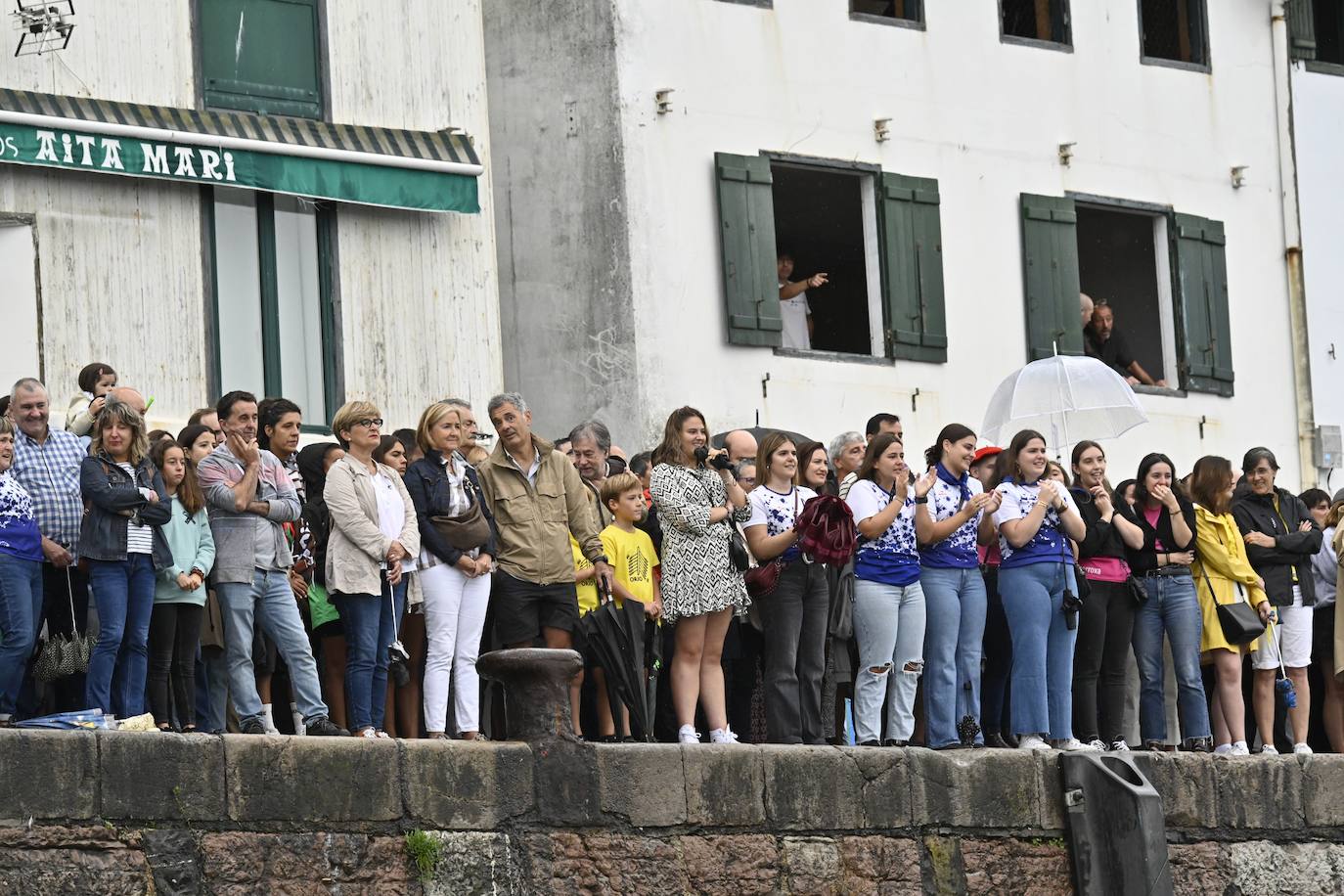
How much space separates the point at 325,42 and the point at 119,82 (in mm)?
1575

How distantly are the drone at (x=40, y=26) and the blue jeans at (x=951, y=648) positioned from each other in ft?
21.2

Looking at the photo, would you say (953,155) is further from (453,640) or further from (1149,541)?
(453,640)

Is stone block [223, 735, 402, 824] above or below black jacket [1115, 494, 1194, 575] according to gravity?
below

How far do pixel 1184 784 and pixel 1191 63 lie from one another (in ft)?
30.7

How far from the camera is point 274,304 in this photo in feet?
59.5

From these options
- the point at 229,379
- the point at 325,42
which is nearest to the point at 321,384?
the point at 229,379

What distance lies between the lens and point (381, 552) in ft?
43.2

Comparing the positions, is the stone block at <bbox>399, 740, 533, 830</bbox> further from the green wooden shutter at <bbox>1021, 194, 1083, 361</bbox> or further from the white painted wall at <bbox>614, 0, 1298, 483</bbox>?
the green wooden shutter at <bbox>1021, 194, 1083, 361</bbox>

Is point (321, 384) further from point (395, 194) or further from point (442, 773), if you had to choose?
point (442, 773)

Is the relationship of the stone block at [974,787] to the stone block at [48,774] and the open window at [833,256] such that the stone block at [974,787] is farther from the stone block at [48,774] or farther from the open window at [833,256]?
the open window at [833,256]

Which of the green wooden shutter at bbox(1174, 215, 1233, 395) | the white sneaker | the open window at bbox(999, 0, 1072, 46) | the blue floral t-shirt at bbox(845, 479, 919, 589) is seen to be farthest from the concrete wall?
the open window at bbox(999, 0, 1072, 46)

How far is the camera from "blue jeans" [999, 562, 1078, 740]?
49.0 feet

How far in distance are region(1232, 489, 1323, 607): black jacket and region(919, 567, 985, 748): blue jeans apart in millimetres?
2438

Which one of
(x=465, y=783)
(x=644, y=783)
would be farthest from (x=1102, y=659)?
(x=465, y=783)
